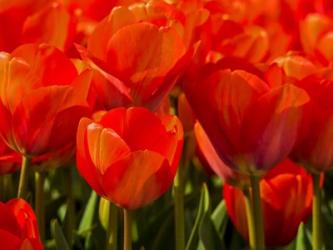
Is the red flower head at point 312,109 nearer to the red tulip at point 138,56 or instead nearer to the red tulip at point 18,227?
the red tulip at point 138,56

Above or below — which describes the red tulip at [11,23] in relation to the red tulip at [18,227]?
below

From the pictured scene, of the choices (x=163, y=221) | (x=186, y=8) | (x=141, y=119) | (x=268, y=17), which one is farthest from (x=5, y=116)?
(x=268, y=17)

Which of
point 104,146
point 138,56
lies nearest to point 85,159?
point 104,146

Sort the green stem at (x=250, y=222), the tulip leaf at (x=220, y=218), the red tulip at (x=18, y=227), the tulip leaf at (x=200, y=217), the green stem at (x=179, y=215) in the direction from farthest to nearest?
the tulip leaf at (x=220, y=218) < the tulip leaf at (x=200, y=217) < the green stem at (x=179, y=215) < the green stem at (x=250, y=222) < the red tulip at (x=18, y=227)

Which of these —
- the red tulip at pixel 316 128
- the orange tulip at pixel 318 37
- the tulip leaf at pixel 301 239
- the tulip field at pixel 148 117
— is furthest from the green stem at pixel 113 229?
the orange tulip at pixel 318 37

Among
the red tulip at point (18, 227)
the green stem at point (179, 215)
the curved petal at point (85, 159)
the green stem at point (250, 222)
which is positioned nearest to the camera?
the red tulip at point (18, 227)

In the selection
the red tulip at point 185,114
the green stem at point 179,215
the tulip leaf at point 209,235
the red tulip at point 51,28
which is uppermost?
the red tulip at point 51,28

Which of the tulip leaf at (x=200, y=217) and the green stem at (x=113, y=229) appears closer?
the green stem at (x=113, y=229)
